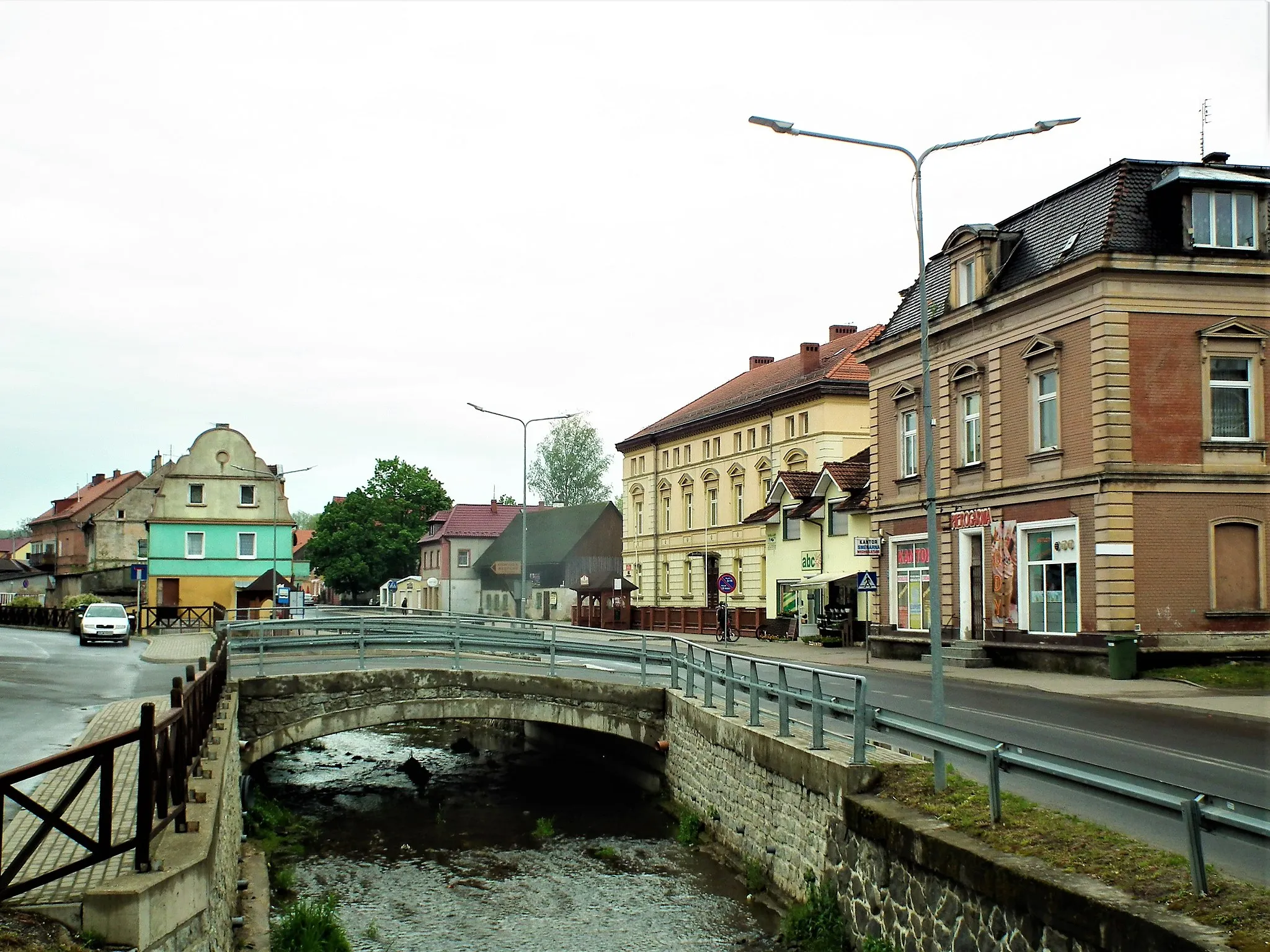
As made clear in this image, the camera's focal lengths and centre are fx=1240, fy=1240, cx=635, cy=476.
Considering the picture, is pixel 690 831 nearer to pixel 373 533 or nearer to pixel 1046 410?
pixel 1046 410

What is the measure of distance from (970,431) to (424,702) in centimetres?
1651

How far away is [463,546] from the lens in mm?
84312

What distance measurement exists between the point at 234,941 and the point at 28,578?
106m

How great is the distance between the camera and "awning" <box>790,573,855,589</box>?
138 feet

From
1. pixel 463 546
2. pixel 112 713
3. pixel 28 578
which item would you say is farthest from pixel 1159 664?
pixel 28 578

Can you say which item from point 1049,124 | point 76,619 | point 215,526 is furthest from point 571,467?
point 1049,124

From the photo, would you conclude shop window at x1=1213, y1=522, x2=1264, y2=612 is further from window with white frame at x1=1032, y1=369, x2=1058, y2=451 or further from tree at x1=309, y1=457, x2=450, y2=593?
tree at x1=309, y1=457, x2=450, y2=593

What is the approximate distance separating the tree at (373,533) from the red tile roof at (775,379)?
27.2 meters

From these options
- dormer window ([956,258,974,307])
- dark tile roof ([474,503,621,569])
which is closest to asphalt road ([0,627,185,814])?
dormer window ([956,258,974,307])

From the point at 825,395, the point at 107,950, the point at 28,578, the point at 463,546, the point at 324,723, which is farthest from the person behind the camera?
the point at 28,578

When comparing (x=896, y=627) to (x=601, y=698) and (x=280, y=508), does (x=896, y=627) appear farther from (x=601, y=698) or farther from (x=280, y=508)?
(x=280, y=508)

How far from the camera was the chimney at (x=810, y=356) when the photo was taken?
54562 millimetres

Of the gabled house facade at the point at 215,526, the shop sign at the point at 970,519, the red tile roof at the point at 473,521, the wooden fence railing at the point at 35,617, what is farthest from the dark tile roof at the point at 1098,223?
the red tile roof at the point at 473,521

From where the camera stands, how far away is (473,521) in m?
85.3
